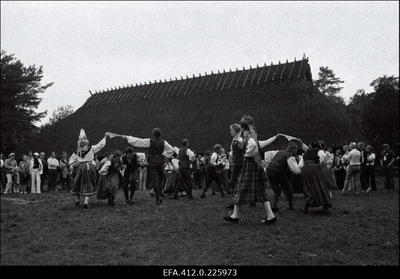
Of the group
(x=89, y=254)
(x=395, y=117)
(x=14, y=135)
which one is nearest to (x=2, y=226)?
(x=89, y=254)

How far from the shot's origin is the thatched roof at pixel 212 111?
27234 millimetres

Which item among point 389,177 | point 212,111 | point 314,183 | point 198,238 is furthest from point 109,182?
point 212,111

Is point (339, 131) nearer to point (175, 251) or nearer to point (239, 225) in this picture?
point (239, 225)

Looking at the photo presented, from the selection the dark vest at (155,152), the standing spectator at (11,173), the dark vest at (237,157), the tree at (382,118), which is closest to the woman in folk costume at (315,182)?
the dark vest at (237,157)

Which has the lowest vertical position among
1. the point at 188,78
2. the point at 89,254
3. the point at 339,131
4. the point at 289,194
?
the point at 89,254

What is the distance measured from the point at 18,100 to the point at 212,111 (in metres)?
19.3

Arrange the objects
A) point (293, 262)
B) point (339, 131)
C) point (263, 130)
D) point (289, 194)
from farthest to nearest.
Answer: point (263, 130), point (339, 131), point (289, 194), point (293, 262)

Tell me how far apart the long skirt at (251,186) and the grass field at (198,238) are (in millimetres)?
507

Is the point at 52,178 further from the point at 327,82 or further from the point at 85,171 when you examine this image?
the point at 327,82

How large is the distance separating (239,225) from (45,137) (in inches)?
1422

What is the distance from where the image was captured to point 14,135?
34156 millimetres

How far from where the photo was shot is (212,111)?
3312 centimetres

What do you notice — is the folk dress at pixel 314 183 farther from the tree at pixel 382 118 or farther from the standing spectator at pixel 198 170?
the tree at pixel 382 118

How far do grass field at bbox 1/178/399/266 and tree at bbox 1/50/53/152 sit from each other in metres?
27.7
